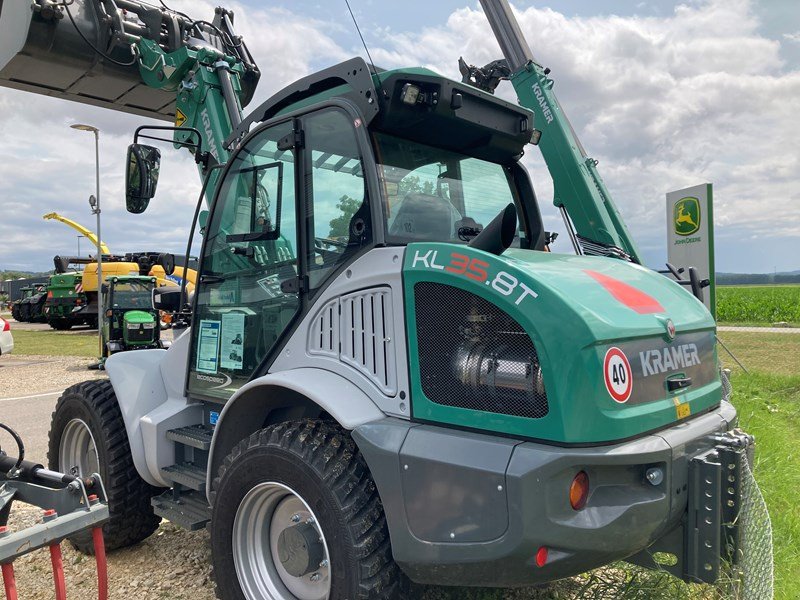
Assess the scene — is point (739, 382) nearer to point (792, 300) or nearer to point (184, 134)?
point (184, 134)

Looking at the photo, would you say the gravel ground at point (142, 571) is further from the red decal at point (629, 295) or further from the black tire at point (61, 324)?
the black tire at point (61, 324)

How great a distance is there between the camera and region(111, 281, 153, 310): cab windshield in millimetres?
15307

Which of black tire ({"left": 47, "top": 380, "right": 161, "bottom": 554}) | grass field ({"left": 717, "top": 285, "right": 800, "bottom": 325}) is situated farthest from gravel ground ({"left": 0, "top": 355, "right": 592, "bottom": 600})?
grass field ({"left": 717, "top": 285, "right": 800, "bottom": 325})

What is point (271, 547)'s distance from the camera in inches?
115

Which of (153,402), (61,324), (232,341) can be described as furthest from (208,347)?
(61,324)

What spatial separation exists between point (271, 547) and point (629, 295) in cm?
191

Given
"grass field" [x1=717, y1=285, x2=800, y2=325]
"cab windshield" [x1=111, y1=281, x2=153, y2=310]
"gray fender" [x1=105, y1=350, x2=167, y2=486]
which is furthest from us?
"grass field" [x1=717, y1=285, x2=800, y2=325]

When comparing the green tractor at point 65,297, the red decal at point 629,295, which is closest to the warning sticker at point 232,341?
the red decal at point 629,295

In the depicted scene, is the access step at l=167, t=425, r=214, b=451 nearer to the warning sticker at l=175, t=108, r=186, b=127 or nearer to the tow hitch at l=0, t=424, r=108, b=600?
the tow hitch at l=0, t=424, r=108, b=600

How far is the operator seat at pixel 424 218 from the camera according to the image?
2908mm

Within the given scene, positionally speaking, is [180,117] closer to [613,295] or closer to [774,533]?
[613,295]

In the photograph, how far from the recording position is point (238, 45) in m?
5.36

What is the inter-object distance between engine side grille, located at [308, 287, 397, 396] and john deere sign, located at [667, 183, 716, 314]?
7.73m

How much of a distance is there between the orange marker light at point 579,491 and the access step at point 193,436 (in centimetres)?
200
